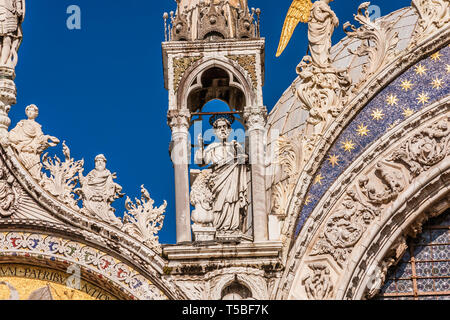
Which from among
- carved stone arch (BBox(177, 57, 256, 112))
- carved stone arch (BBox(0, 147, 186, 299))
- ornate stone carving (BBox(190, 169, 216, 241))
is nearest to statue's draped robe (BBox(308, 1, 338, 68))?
carved stone arch (BBox(177, 57, 256, 112))

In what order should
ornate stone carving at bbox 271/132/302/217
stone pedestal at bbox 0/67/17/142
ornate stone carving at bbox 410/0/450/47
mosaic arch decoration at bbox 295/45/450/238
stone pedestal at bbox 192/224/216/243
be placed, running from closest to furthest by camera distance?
stone pedestal at bbox 192/224/216/243 → ornate stone carving at bbox 271/132/302/217 → mosaic arch decoration at bbox 295/45/450/238 → stone pedestal at bbox 0/67/17/142 → ornate stone carving at bbox 410/0/450/47

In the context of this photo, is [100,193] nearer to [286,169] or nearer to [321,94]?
[286,169]

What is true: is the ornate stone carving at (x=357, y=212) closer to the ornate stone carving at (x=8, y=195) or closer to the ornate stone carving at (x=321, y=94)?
the ornate stone carving at (x=321, y=94)

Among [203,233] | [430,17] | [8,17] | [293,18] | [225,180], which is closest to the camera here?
[203,233]

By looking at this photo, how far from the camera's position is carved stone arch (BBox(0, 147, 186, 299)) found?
19484 millimetres

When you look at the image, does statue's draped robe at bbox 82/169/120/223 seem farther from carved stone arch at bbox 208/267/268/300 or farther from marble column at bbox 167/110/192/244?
carved stone arch at bbox 208/267/268/300

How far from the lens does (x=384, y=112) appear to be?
2050 centimetres

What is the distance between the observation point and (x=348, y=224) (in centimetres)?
1980

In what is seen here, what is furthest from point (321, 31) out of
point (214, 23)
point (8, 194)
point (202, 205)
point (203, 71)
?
point (8, 194)

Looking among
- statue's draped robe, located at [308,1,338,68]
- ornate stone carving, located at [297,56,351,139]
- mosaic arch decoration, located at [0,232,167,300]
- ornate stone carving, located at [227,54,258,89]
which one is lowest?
mosaic arch decoration, located at [0,232,167,300]

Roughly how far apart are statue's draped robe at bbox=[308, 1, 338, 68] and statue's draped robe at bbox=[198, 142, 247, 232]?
75.1 inches

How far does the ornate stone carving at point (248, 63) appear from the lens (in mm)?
20594

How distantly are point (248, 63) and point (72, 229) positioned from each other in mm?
3656

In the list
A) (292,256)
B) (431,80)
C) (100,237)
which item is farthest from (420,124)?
(100,237)
